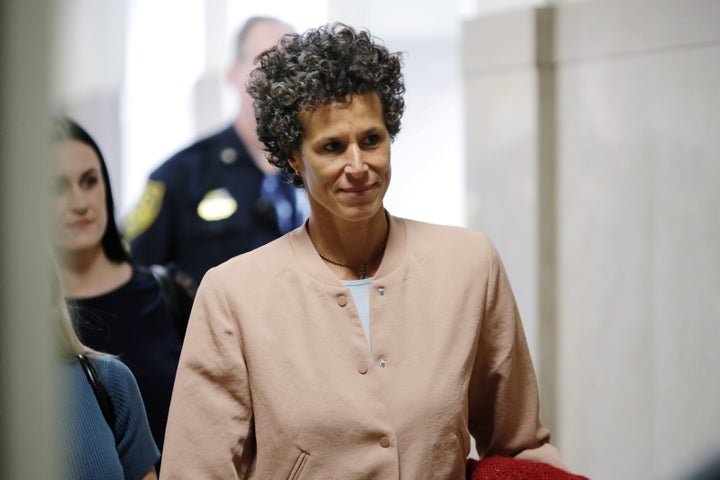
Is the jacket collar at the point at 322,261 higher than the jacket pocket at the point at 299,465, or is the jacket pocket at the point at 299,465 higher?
the jacket collar at the point at 322,261

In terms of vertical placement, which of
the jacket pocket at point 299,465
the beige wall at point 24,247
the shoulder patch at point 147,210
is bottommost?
the jacket pocket at point 299,465

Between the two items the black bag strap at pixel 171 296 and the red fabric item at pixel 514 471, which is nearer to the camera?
the red fabric item at pixel 514 471

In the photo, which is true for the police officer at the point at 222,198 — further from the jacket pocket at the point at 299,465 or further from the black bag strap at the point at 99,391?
the jacket pocket at the point at 299,465

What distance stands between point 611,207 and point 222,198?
1.39m

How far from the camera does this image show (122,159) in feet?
8.80

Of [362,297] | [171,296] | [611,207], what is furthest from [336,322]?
[611,207]

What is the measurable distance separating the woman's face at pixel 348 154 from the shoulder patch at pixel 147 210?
99 cm

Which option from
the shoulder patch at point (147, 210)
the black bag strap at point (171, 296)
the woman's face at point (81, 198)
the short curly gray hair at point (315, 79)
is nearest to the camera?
the short curly gray hair at point (315, 79)

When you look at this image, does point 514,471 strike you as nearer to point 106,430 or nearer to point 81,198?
point 106,430

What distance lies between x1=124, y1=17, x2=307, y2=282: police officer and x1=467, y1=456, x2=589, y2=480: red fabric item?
1.15 meters

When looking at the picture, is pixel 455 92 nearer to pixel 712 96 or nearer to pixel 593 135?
pixel 593 135

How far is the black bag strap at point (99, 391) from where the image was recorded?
2008 millimetres

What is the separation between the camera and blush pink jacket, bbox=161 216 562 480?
1824 mm

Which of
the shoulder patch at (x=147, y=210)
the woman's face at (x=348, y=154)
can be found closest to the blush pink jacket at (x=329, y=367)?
the woman's face at (x=348, y=154)
